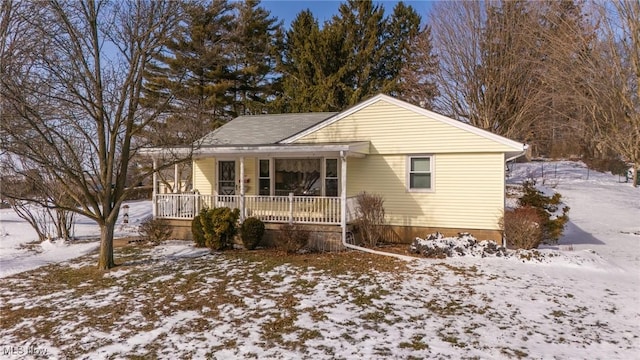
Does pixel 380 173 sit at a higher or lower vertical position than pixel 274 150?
lower

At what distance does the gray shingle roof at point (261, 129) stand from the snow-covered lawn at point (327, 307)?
480cm

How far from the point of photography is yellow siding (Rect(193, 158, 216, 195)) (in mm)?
13852

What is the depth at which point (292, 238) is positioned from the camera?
10.2 m

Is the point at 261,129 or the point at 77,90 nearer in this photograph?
the point at 77,90

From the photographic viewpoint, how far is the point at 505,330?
5184 millimetres

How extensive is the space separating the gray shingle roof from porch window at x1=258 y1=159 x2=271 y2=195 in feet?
2.72

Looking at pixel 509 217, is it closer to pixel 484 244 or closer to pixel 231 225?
pixel 484 244

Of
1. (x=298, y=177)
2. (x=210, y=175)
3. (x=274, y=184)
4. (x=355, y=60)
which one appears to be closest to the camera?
(x=298, y=177)

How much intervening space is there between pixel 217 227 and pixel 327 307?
5535mm

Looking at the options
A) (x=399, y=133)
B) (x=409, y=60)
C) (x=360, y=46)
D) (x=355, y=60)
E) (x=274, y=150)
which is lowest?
(x=274, y=150)

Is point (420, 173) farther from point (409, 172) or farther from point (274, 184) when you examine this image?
point (274, 184)

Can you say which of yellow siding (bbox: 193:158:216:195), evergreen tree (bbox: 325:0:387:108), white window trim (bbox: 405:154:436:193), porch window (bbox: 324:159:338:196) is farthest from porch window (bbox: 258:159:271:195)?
evergreen tree (bbox: 325:0:387:108)

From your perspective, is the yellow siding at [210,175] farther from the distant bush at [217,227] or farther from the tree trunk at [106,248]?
the tree trunk at [106,248]

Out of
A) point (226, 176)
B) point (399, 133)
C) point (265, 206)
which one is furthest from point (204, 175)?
point (399, 133)
